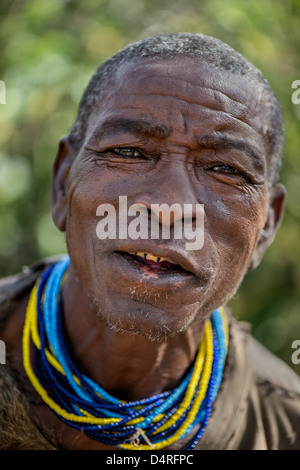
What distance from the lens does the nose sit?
182 cm

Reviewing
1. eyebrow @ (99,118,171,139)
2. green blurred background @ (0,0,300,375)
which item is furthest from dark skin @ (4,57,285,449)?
green blurred background @ (0,0,300,375)

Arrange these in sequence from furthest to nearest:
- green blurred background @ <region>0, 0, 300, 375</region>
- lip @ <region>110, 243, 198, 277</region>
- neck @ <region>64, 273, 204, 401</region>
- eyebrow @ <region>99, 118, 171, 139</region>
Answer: green blurred background @ <region>0, 0, 300, 375</region> → neck @ <region>64, 273, 204, 401</region> → eyebrow @ <region>99, 118, 171, 139</region> → lip @ <region>110, 243, 198, 277</region>

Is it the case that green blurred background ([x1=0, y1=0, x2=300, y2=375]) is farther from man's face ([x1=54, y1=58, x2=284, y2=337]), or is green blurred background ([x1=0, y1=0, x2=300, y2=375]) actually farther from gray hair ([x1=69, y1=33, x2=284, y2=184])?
man's face ([x1=54, y1=58, x2=284, y2=337])

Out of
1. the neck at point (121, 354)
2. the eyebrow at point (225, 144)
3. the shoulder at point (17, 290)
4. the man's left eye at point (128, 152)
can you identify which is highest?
the eyebrow at point (225, 144)

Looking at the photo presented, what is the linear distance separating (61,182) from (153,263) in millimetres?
729

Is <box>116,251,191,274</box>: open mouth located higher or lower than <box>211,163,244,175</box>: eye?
lower

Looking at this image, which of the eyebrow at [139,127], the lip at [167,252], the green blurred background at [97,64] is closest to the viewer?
the lip at [167,252]

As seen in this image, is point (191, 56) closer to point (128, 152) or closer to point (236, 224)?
point (128, 152)

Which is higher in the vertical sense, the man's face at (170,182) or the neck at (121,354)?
the man's face at (170,182)

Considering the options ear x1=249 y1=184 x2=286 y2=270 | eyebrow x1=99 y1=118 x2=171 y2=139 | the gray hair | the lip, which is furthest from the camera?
ear x1=249 y1=184 x2=286 y2=270

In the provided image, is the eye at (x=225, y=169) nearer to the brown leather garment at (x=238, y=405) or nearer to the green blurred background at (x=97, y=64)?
the brown leather garment at (x=238, y=405)

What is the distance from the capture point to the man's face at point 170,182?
1.88 metres

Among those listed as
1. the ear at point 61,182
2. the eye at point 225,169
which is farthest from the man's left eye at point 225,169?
the ear at point 61,182

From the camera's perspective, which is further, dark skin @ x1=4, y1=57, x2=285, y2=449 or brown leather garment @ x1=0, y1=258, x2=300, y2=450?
brown leather garment @ x1=0, y1=258, x2=300, y2=450
